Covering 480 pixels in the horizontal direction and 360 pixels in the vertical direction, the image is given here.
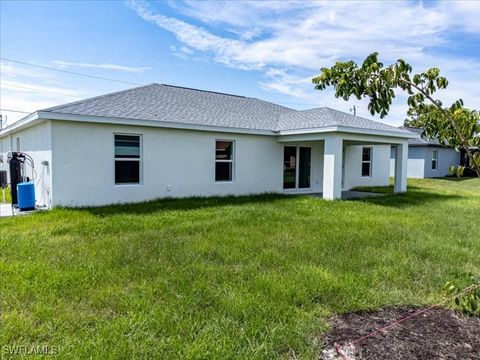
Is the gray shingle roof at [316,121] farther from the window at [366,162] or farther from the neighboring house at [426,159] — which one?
the neighboring house at [426,159]

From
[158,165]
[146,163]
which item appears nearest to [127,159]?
[146,163]

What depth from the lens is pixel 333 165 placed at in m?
12.5

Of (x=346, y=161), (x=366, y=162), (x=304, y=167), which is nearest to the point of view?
(x=304, y=167)

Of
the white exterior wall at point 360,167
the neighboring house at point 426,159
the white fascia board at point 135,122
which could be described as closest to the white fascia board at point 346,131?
the white fascia board at point 135,122

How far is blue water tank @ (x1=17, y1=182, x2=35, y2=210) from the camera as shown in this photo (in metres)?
10.0

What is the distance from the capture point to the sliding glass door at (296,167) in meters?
15.5

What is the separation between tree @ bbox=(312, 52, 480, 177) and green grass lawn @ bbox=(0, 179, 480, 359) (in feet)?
7.25

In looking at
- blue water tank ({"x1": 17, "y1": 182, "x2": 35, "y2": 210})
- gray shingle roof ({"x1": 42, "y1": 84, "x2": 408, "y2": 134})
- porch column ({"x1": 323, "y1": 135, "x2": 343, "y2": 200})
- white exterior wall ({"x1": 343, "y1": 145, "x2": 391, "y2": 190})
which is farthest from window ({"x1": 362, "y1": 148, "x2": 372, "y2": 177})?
blue water tank ({"x1": 17, "y1": 182, "x2": 35, "y2": 210})

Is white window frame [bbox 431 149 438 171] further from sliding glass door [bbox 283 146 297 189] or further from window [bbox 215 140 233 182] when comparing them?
window [bbox 215 140 233 182]

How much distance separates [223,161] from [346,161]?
25.5 feet

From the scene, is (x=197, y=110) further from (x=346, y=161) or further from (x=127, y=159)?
(x=346, y=161)

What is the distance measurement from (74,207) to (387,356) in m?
9.66

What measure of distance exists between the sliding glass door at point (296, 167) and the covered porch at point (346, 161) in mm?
47

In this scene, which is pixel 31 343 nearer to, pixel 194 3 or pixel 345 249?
pixel 345 249
